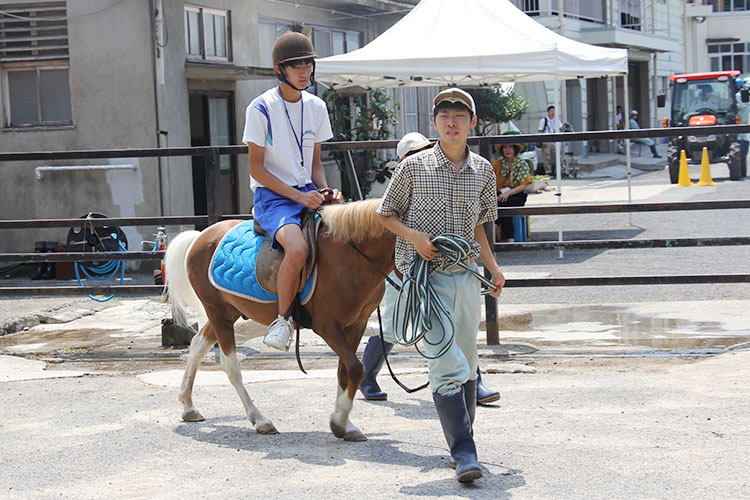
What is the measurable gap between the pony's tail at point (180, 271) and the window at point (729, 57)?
163 ft

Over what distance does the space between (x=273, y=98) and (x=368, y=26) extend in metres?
16.4

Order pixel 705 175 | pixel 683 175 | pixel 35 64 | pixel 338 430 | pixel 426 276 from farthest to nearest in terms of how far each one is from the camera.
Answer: pixel 705 175 < pixel 683 175 < pixel 35 64 < pixel 338 430 < pixel 426 276

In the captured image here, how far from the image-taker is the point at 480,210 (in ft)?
14.8

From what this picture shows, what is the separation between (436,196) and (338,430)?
1495 millimetres

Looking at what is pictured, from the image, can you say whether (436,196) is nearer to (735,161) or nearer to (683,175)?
(683,175)

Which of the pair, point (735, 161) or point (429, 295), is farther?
point (735, 161)

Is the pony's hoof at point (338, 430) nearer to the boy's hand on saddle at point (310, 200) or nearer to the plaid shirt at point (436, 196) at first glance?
the plaid shirt at point (436, 196)

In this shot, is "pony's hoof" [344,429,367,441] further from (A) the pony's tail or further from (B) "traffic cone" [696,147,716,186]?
(B) "traffic cone" [696,147,716,186]

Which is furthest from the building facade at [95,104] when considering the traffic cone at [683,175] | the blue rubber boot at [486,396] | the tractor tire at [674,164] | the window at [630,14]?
the window at [630,14]

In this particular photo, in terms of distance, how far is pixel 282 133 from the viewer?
207 inches

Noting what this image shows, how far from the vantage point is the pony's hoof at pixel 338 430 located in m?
4.99

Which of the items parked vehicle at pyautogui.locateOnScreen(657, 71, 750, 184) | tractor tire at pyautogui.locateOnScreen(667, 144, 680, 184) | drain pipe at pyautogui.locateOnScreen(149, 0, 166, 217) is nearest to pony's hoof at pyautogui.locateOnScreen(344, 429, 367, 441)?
drain pipe at pyautogui.locateOnScreen(149, 0, 166, 217)

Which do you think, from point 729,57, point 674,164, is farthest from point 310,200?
point 729,57

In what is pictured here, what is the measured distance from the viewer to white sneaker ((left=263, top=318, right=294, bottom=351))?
4.87m
